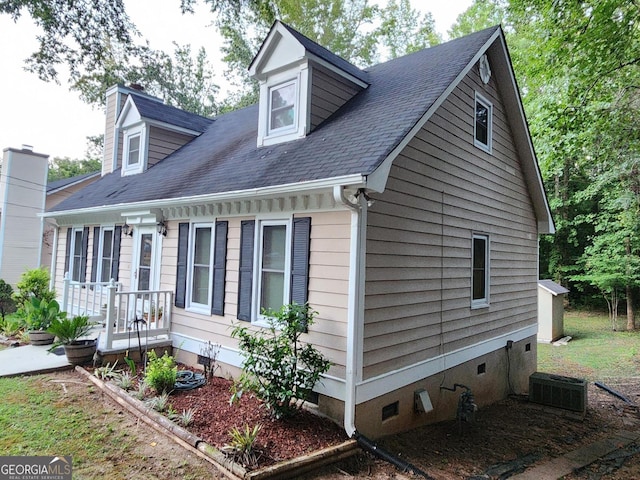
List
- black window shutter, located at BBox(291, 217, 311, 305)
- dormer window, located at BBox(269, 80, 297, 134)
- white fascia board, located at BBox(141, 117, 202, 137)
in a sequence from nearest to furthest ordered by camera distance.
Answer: black window shutter, located at BBox(291, 217, 311, 305) → dormer window, located at BBox(269, 80, 297, 134) → white fascia board, located at BBox(141, 117, 202, 137)

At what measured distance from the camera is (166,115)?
11.2 metres

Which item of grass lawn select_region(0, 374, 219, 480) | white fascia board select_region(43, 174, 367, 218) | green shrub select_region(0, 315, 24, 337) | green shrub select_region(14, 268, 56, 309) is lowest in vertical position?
grass lawn select_region(0, 374, 219, 480)

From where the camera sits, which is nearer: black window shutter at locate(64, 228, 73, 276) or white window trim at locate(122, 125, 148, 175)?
white window trim at locate(122, 125, 148, 175)

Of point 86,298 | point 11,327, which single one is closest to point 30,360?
point 86,298

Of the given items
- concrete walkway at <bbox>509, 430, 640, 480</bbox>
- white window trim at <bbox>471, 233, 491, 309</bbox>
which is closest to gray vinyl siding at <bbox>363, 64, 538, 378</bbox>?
white window trim at <bbox>471, 233, 491, 309</bbox>

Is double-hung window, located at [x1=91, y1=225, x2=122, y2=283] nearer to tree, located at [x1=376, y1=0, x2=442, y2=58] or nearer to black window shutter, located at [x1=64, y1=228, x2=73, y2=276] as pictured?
black window shutter, located at [x1=64, y1=228, x2=73, y2=276]

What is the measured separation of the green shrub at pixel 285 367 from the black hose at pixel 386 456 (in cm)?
80

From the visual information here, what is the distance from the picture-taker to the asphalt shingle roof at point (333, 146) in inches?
201

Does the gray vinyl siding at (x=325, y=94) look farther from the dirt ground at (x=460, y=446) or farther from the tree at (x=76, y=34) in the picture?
the dirt ground at (x=460, y=446)

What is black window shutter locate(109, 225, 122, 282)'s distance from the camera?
9.24 metres

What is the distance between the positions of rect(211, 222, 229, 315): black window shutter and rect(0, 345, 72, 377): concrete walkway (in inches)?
108

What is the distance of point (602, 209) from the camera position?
18.6 meters

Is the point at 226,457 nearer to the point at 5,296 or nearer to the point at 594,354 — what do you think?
the point at 594,354

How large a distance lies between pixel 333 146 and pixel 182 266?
12.4 feet
